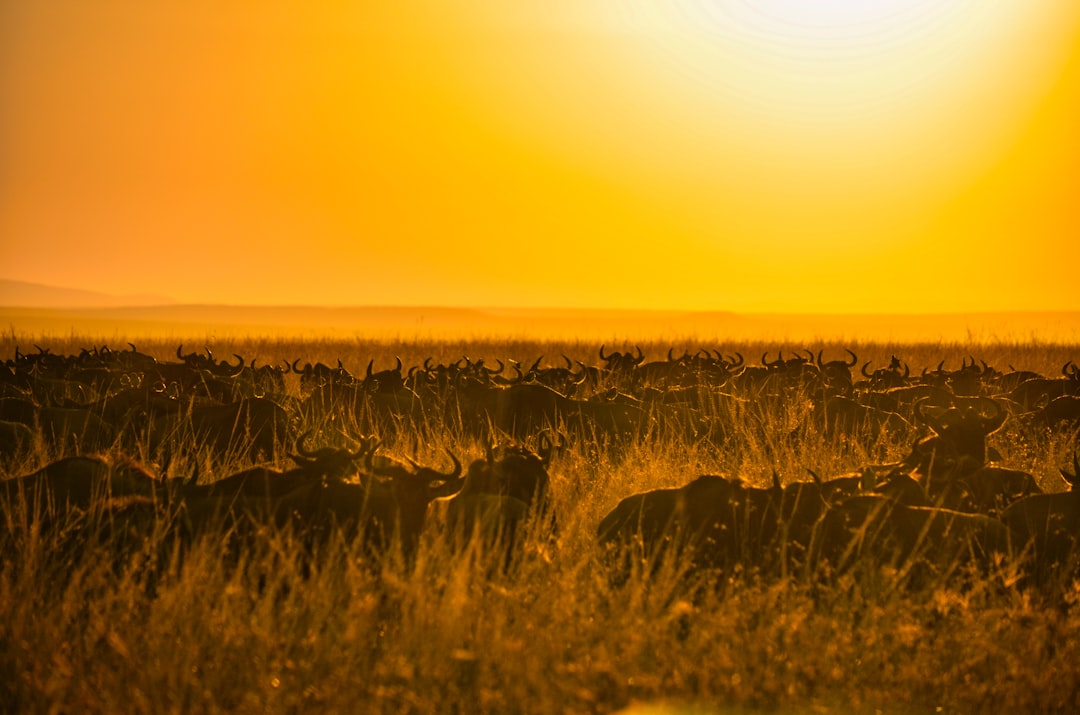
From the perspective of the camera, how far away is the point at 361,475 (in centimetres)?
577

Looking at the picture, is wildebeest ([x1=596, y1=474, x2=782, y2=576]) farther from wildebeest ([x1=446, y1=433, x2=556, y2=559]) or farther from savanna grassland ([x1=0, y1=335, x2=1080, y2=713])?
wildebeest ([x1=446, y1=433, x2=556, y2=559])

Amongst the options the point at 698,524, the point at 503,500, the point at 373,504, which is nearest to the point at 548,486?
the point at 503,500

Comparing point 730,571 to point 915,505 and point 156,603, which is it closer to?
point 915,505

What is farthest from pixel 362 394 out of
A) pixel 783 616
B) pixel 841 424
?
pixel 783 616

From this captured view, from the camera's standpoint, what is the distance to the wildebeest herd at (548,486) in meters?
5.46

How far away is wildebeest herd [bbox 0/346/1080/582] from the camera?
5.46 m

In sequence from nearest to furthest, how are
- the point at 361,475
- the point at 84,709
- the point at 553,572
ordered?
1. the point at 84,709
2. the point at 553,572
3. the point at 361,475

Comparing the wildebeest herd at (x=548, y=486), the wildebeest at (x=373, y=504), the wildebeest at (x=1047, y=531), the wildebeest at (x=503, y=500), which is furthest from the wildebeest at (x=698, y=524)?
the wildebeest at (x=1047, y=531)

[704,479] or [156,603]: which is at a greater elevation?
[704,479]

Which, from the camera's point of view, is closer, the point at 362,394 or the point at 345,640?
the point at 345,640

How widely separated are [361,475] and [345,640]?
146 cm

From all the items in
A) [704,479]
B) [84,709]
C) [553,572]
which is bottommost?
[84,709]

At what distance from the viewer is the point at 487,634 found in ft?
15.0

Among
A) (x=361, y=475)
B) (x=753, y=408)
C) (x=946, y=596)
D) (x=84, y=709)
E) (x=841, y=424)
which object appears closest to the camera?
(x=84, y=709)
